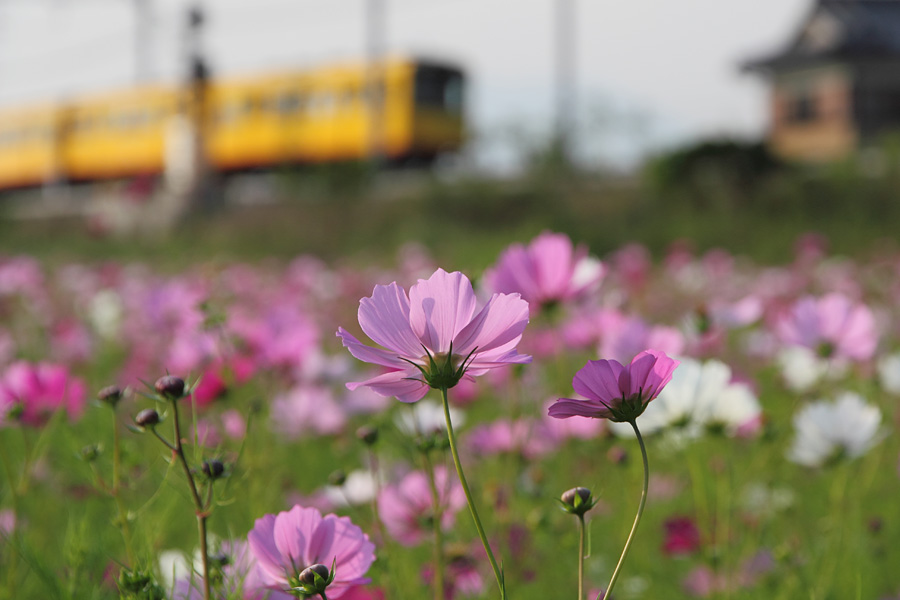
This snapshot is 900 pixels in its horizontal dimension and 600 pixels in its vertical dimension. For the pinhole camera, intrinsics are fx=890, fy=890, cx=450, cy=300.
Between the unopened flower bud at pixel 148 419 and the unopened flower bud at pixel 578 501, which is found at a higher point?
the unopened flower bud at pixel 148 419

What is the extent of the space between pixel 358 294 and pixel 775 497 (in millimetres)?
2440

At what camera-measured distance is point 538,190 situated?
13.2 m

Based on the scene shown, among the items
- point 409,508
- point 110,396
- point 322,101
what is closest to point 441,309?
point 110,396

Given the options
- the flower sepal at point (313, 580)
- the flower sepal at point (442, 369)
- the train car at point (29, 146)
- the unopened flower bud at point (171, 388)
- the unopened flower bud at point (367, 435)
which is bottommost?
the train car at point (29, 146)

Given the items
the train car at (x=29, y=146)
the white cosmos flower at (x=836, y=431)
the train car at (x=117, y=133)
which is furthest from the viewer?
the train car at (x=29, y=146)

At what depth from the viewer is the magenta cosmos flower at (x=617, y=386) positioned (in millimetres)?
498

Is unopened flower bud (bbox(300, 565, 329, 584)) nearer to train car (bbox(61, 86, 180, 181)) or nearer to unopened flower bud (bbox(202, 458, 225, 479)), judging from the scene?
unopened flower bud (bbox(202, 458, 225, 479))

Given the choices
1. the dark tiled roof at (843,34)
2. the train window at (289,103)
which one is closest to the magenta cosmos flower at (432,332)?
the train window at (289,103)

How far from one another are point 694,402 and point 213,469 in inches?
21.5

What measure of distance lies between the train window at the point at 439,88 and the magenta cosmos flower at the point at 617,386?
14.9 m

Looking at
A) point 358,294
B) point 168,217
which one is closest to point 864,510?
point 358,294

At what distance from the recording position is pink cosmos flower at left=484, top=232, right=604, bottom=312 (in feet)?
3.08

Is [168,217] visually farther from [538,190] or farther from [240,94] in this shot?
[538,190]

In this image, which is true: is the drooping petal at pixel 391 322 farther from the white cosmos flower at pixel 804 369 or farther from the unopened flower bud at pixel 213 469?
the white cosmos flower at pixel 804 369
